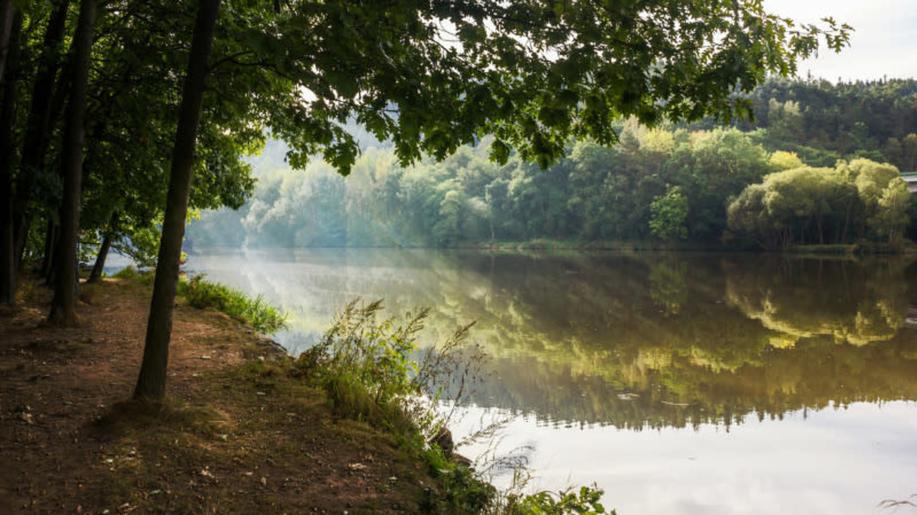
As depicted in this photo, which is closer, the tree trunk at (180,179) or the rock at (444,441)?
the tree trunk at (180,179)

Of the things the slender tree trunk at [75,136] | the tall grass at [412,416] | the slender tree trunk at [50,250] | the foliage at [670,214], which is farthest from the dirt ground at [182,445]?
the foliage at [670,214]

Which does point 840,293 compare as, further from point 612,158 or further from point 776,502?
point 612,158

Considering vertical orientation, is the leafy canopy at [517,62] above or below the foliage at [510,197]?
below

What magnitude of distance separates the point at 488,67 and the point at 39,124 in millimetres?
9050

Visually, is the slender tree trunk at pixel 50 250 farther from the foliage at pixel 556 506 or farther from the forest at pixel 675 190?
the forest at pixel 675 190

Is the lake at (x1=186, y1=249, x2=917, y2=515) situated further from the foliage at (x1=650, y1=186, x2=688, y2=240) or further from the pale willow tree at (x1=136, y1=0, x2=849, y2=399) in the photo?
the foliage at (x1=650, y1=186, x2=688, y2=240)

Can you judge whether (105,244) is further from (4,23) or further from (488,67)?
(488,67)

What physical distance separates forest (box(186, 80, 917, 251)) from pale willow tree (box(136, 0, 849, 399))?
3898 centimetres

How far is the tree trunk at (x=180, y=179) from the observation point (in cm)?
541

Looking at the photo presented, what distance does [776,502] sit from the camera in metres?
7.68

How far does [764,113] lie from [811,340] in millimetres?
81306

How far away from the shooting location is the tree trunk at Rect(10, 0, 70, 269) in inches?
384

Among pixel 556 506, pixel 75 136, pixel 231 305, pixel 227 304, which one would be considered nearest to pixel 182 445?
pixel 556 506

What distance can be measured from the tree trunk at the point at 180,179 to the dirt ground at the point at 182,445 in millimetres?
681
